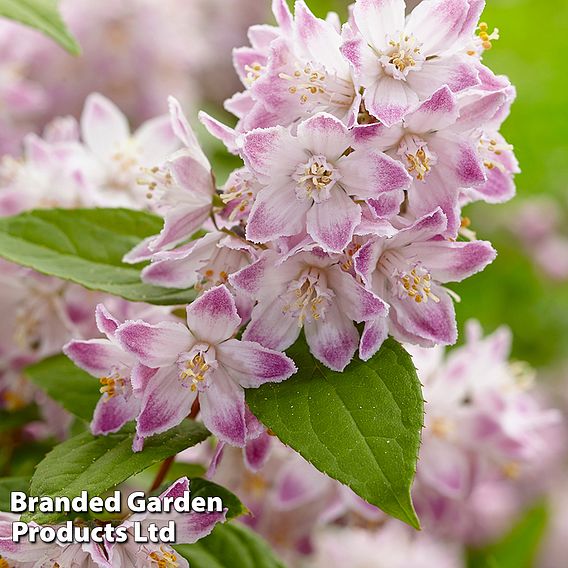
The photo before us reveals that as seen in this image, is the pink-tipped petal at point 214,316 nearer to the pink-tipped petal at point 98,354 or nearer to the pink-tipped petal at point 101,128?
the pink-tipped petal at point 98,354

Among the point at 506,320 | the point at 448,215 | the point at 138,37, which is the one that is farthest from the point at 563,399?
the point at 448,215

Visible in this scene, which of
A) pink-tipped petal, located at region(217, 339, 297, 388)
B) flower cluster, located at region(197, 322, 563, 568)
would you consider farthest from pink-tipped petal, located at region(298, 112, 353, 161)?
flower cluster, located at region(197, 322, 563, 568)

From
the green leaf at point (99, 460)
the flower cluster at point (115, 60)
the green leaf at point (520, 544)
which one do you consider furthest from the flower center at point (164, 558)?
the flower cluster at point (115, 60)

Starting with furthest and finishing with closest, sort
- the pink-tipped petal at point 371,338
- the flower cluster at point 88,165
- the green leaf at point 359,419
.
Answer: the flower cluster at point 88,165 < the pink-tipped petal at point 371,338 < the green leaf at point 359,419

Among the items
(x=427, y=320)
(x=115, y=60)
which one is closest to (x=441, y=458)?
(x=427, y=320)

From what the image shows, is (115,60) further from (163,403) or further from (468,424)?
(163,403)

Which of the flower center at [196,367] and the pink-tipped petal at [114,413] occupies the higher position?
the flower center at [196,367]

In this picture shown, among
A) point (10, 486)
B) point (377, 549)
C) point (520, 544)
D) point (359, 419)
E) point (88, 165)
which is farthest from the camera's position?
point (520, 544)
